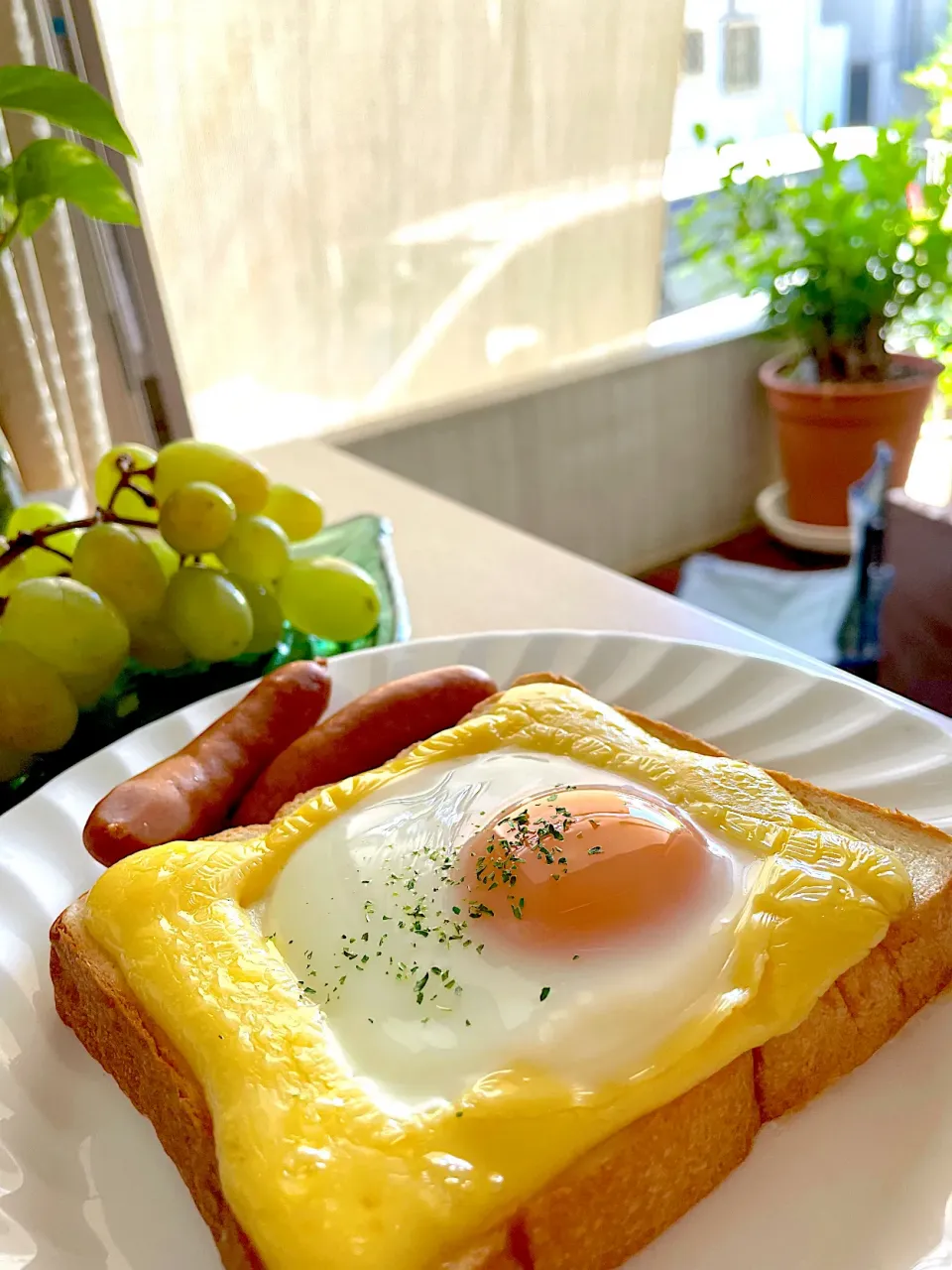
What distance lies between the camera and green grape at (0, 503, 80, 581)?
3.71 ft

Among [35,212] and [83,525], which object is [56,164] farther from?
[83,525]

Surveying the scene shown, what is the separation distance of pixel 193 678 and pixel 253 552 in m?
0.17

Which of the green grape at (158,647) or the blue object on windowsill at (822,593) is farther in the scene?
the blue object on windowsill at (822,593)

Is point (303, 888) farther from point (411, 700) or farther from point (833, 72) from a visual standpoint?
point (833, 72)

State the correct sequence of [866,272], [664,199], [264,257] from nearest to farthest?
[264,257] < [866,272] < [664,199]

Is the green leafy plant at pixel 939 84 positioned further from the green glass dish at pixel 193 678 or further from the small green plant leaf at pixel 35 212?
the small green plant leaf at pixel 35 212

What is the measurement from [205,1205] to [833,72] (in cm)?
397

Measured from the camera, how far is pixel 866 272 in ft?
9.00

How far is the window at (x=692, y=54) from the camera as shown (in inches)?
111

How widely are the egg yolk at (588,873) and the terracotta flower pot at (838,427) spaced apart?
2469mm

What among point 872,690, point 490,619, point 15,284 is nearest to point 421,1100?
point 872,690

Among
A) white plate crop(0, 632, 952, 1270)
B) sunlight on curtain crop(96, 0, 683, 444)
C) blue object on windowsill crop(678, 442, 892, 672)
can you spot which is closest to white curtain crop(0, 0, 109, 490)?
sunlight on curtain crop(96, 0, 683, 444)

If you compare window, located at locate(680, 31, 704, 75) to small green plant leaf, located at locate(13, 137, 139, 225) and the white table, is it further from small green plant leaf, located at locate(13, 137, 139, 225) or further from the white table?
small green plant leaf, located at locate(13, 137, 139, 225)


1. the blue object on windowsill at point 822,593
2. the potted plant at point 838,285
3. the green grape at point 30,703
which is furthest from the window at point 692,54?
the green grape at point 30,703
